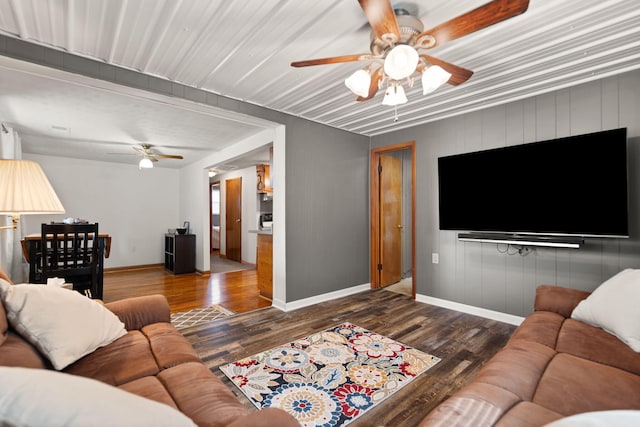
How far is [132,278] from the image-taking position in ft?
18.9

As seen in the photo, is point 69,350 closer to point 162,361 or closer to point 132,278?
point 162,361

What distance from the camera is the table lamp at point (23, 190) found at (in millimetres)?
1620

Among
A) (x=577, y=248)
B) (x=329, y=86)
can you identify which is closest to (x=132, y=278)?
(x=329, y=86)

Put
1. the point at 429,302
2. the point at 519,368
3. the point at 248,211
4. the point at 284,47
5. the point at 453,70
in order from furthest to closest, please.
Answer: the point at 248,211 < the point at 429,302 < the point at 284,47 < the point at 453,70 < the point at 519,368

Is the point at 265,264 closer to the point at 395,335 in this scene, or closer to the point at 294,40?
the point at 395,335

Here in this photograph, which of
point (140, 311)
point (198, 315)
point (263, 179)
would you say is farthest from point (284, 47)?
point (263, 179)

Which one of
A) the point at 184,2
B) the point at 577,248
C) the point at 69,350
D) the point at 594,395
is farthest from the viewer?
the point at 577,248

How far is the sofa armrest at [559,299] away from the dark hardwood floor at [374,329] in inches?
25.1

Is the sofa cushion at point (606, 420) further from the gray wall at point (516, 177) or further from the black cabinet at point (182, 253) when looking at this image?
the black cabinet at point (182, 253)

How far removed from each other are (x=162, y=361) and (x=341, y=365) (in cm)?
Result: 138

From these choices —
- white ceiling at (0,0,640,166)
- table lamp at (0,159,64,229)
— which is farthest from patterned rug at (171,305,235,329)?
white ceiling at (0,0,640,166)

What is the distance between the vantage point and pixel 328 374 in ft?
7.16

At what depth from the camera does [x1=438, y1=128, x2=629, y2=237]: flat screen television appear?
2.50 meters

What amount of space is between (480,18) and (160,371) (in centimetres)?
232
